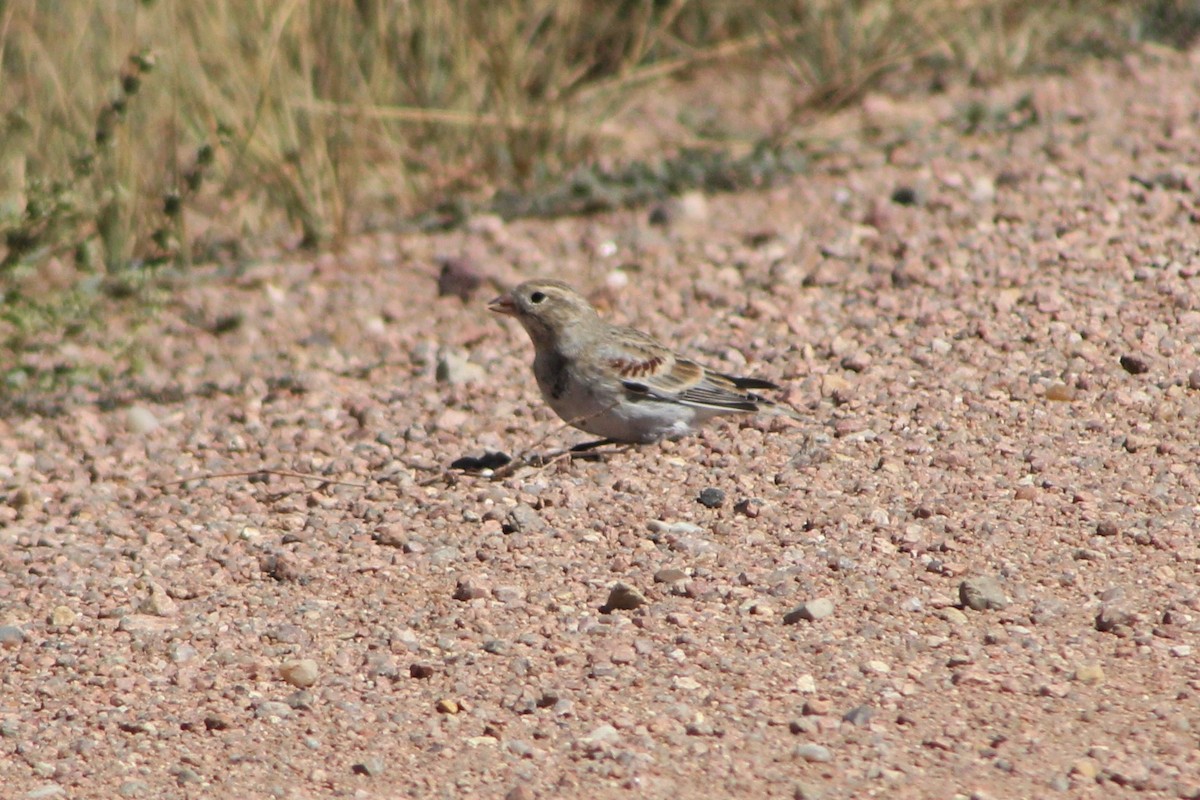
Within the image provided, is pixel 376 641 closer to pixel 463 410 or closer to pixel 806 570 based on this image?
pixel 806 570

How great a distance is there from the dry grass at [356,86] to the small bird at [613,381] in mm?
1454

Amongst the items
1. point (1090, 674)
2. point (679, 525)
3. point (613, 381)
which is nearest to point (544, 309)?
point (613, 381)

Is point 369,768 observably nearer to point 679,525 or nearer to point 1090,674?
point 679,525

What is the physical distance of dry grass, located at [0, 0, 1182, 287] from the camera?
7055 millimetres

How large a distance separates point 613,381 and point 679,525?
99 cm

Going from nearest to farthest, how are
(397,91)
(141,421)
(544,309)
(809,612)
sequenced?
(809,612), (544,309), (141,421), (397,91)

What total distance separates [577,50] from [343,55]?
193 centimetres

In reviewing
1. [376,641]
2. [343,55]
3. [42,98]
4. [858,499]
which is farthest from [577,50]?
[376,641]

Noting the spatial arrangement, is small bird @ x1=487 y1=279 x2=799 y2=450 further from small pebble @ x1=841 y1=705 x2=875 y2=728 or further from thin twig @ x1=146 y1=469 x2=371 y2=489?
small pebble @ x1=841 y1=705 x2=875 y2=728

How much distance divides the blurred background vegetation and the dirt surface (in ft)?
1.63

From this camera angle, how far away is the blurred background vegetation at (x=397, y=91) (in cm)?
711

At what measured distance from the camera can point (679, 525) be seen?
4773mm

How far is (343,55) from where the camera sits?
25.1ft

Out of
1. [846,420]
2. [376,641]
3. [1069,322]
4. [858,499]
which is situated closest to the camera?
[376,641]
